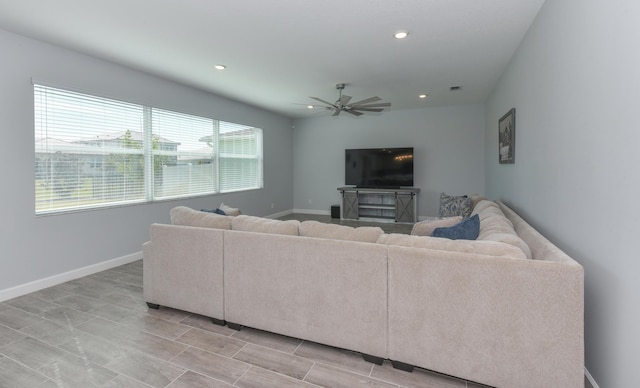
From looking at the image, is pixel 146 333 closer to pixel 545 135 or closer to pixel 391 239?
pixel 391 239

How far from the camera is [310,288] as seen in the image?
2.17 meters

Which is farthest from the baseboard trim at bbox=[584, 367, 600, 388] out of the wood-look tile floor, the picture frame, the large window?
the large window

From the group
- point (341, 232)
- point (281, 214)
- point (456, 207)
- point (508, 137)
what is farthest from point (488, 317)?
point (281, 214)

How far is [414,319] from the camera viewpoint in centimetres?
188

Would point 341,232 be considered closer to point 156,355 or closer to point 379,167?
point 156,355

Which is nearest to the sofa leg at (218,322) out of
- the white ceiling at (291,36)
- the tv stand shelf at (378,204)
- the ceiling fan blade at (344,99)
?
the white ceiling at (291,36)

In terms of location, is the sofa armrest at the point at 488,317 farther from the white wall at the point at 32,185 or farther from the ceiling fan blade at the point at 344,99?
the white wall at the point at 32,185

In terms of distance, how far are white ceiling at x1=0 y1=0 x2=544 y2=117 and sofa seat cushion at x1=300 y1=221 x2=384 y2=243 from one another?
1841mm

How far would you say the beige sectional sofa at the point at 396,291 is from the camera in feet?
5.32

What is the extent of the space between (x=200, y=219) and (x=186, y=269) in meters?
0.43

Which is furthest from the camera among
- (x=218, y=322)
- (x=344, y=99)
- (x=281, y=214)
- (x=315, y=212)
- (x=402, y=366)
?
(x=315, y=212)

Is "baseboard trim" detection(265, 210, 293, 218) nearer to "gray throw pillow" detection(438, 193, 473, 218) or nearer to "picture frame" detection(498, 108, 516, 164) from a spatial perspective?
"gray throw pillow" detection(438, 193, 473, 218)

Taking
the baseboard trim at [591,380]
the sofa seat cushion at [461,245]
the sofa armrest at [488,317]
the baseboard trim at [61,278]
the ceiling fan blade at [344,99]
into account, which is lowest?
the baseboard trim at [591,380]

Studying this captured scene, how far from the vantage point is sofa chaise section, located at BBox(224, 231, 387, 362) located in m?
2.00
